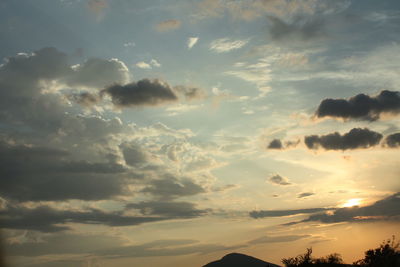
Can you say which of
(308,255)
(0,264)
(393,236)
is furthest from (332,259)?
(0,264)

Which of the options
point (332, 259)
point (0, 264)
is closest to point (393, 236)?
point (332, 259)

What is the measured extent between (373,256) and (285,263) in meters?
30.3

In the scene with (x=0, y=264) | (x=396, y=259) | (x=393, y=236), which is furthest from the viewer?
(x=393, y=236)

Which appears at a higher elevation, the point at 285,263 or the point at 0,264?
the point at 0,264

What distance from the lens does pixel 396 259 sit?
110 metres

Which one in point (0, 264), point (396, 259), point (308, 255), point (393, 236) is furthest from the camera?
point (308, 255)

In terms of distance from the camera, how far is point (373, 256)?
12100cm

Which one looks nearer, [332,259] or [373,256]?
[373,256]

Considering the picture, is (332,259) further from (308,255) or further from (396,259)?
(396,259)

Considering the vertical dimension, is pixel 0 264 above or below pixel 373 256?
above

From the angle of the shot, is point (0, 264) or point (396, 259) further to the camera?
point (396, 259)

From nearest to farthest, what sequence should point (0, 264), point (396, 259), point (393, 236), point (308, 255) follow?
1. point (0, 264)
2. point (396, 259)
3. point (393, 236)
4. point (308, 255)

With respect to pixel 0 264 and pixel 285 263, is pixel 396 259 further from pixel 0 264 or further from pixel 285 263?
pixel 0 264

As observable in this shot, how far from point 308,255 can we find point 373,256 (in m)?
21.0
